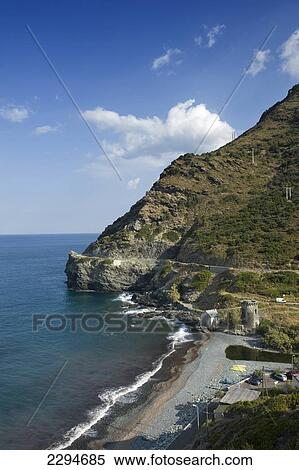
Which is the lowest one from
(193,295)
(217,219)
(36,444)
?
(36,444)

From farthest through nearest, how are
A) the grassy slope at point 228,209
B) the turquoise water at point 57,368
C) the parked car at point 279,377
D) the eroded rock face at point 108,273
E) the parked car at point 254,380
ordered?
the eroded rock face at point 108,273 → the grassy slope at point 228,209 → the parked car at point 279,377 → the parked car at point 254,380 → the turquoise water at point 57,368

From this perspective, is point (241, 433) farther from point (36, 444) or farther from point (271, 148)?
point (271, 148)

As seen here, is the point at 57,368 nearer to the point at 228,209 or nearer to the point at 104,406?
the point at 104,406

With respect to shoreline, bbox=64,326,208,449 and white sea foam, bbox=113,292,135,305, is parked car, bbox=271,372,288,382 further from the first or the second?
white sea foam, bbox=113,292,135,305

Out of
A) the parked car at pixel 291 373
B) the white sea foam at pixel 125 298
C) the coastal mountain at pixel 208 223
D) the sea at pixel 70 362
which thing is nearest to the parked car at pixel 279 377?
the parked car at pixel 291 373

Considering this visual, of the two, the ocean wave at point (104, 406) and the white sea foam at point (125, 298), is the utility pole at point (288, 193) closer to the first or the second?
the white sea foam at point (125, 298)

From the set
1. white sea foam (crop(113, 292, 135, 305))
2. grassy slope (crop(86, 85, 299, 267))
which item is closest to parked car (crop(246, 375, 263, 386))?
grassy slope (crop(86, 85, 299, 267))
